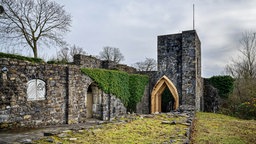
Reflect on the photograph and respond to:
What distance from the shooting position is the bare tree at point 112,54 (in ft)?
88.6

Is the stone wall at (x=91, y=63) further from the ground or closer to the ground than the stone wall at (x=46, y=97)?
further from the ground

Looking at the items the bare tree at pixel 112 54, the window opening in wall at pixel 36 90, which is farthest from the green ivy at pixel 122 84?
the bare tree at pixel 112 54

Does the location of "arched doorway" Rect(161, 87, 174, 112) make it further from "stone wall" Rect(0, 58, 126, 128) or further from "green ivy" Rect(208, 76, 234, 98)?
"stone wall" Rect(0, 58, 126, 128)

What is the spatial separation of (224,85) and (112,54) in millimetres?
15113

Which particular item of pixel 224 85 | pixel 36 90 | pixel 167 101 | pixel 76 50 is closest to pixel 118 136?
pixel 36 90

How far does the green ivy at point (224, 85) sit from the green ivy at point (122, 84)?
6.34 metres

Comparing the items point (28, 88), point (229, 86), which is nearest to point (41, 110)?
point (28, 88)

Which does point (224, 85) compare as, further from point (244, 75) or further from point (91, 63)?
point (91, 63)

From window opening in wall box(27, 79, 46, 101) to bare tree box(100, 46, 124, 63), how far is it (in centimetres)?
1912

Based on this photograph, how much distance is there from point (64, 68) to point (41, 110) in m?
2.07

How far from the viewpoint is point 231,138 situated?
6008 mm

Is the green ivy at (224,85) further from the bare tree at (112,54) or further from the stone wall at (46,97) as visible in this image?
the bare tree at (112,54)

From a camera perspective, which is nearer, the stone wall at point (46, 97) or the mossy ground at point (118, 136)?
the mossy ground at point (118, 136)

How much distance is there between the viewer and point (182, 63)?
47.0 ft
